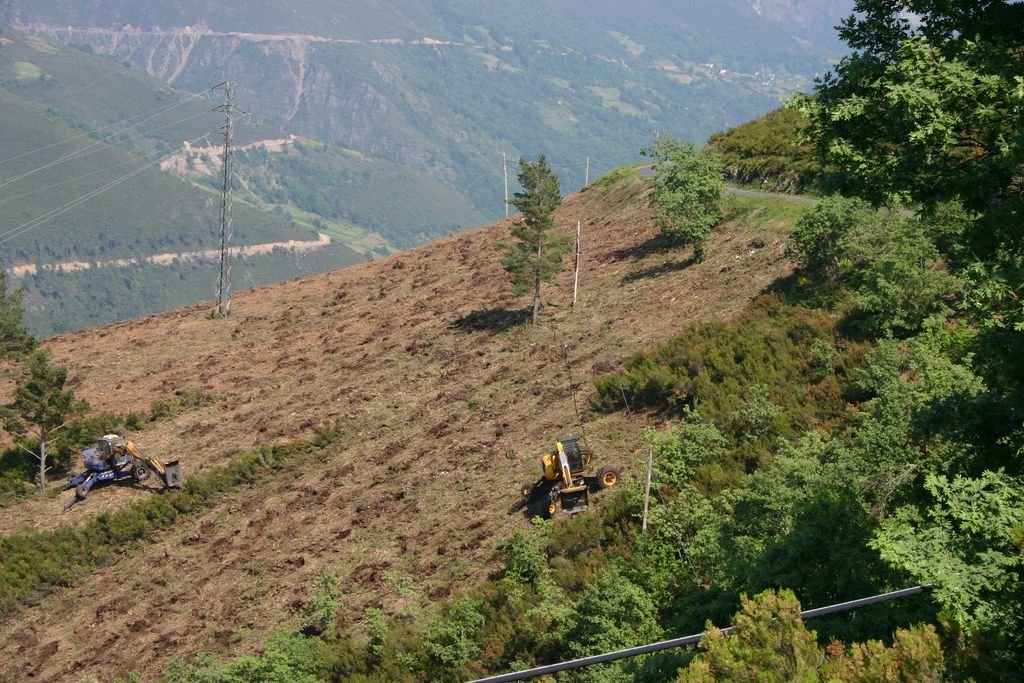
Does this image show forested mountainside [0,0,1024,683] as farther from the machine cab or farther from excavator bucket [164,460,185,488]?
the machine cab

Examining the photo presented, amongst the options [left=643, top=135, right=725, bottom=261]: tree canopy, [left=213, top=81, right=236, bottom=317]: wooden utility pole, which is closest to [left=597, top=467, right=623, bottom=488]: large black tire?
[left=643, top=135, right=725, bottom=261]: tree canopy

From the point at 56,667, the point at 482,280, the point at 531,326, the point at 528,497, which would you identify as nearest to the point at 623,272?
the point at 531,326

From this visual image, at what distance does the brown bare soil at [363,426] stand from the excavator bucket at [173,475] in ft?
2.72

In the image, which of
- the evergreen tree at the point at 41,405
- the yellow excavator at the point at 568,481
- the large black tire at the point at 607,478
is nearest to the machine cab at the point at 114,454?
the evergreen tree at the point at 41,405

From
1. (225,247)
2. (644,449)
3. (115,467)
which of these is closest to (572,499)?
(644,449)

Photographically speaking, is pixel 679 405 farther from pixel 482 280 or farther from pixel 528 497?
pixel 482 280

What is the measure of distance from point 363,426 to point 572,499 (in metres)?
14.3

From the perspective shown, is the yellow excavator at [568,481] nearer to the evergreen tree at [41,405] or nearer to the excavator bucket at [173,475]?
the excavator bucket at [173,475]

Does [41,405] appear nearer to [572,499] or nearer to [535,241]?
[535,241]

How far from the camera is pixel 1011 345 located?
12180mm

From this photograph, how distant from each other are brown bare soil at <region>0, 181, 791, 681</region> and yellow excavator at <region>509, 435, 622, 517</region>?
85 centimetres

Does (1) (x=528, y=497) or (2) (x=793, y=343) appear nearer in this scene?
(1) (x=528, y=497)

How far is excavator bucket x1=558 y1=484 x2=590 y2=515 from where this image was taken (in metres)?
25.7

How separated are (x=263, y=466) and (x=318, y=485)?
362 centimetres
